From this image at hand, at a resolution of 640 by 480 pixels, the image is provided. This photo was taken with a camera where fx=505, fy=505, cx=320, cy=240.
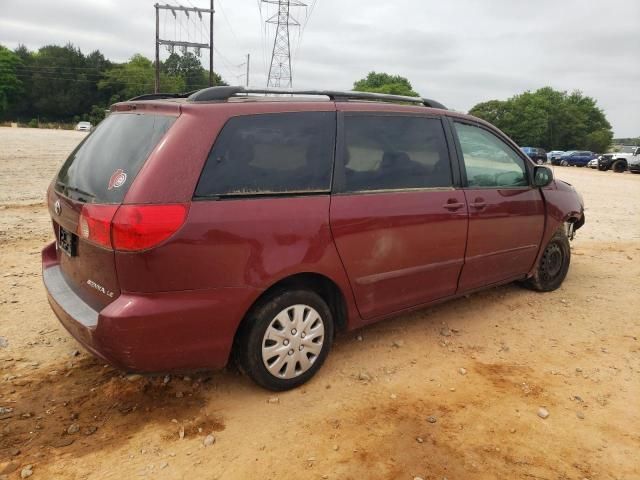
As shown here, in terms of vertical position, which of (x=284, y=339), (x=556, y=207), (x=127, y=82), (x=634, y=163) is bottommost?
(x=284, y=339)

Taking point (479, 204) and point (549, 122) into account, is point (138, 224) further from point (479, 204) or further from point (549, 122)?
point (549, 122)

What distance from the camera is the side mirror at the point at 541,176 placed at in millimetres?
4516

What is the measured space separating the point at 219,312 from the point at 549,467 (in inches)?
72.3

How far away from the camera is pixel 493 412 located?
296cm

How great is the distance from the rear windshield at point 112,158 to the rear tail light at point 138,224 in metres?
0.10

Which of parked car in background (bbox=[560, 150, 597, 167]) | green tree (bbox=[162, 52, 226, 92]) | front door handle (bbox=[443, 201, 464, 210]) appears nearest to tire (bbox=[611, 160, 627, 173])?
parked car in background (bbox=[560, 150, 597, 167])

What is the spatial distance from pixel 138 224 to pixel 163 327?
53 centimetres

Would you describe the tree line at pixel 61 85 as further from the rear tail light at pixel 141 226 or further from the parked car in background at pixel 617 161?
the rear tail light at pixel 141 226

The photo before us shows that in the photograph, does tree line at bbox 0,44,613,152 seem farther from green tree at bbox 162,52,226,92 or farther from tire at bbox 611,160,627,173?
tire at bbox 611,160,627,173

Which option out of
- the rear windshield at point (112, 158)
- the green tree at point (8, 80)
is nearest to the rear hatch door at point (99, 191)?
the rear windshield at point (112, 158)

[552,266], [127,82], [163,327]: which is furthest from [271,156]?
[127,82]

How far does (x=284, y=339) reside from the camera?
2.97 meters

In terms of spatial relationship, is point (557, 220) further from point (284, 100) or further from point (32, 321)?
point (32, 321)

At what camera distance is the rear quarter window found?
8.73 feet
